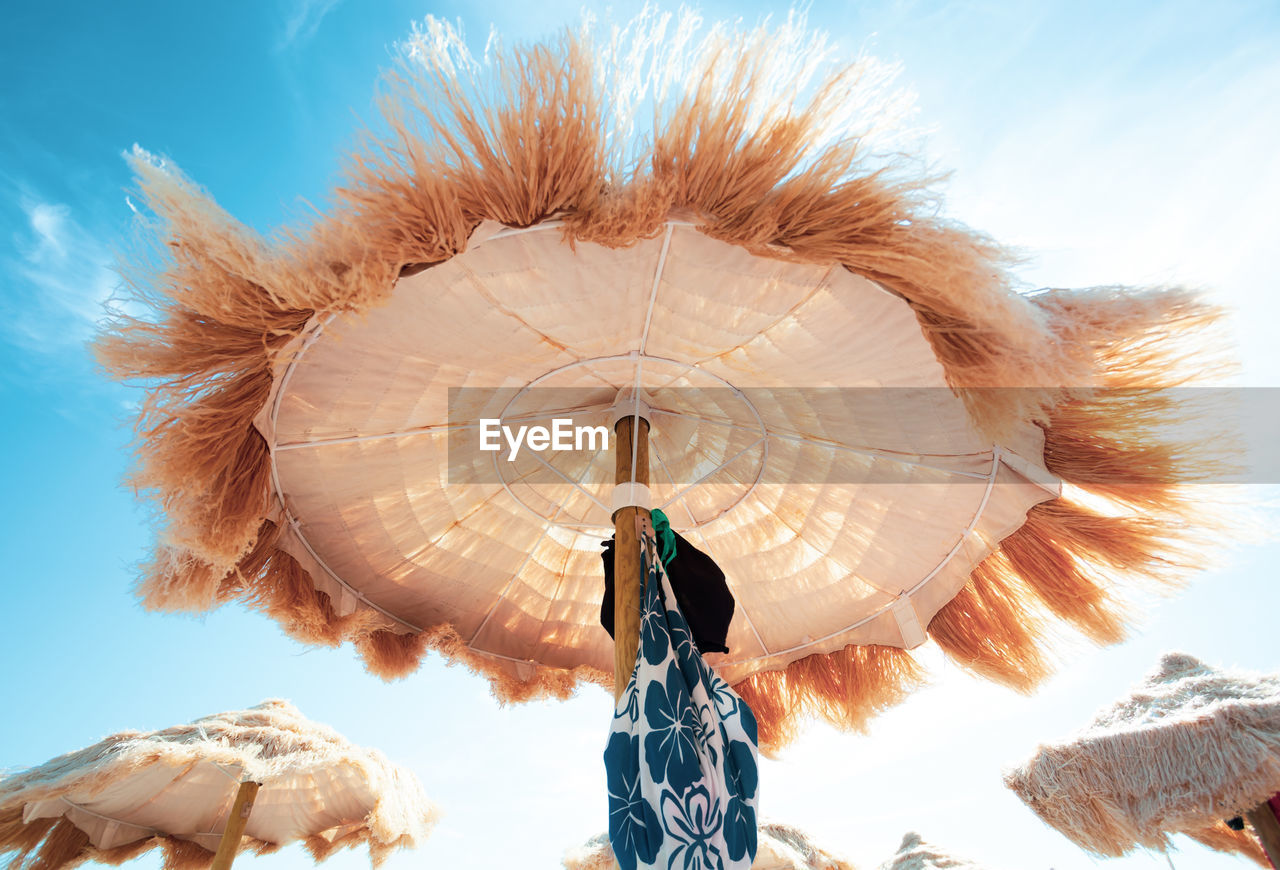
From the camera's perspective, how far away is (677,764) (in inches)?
66.4

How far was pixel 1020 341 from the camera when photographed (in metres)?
1.68

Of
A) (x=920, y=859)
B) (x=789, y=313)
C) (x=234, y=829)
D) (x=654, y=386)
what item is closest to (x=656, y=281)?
(x=789, y=313)

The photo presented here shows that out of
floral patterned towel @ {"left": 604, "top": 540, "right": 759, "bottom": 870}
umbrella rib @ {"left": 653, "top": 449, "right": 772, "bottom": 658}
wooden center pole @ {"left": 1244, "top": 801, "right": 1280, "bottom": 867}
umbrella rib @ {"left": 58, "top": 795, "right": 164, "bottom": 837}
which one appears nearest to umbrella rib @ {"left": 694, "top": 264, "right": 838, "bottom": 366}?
umbrella rib @ {"left": 653, "top": 449, "right": 772, "bottom": 658}

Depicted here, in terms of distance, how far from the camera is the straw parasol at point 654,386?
5.27ft

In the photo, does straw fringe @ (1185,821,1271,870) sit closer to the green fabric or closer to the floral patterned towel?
the floral patterned towel

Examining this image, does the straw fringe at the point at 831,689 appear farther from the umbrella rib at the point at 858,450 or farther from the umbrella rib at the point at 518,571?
the umbrella rib at the point at 518,571

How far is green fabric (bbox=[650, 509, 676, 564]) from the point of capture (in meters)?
2.18

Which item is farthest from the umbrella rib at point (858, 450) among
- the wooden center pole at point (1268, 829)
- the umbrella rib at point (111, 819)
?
the umbrella rib at point (111, 819)

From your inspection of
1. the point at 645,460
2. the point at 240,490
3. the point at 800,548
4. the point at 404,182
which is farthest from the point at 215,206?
the point at 800,548

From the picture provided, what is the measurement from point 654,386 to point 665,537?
624 millimetres

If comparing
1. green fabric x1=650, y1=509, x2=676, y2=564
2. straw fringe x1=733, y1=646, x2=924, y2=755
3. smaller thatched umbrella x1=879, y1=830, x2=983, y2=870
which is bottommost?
smaller thatched umbrella x1=879, y1=830, x2=983, y2=870

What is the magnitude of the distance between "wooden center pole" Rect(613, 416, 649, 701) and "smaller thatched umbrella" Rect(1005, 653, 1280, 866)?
5.17ft

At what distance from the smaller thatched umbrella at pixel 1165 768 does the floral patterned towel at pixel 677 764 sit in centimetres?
130

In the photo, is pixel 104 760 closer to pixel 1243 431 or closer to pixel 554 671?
pixel 554 671
